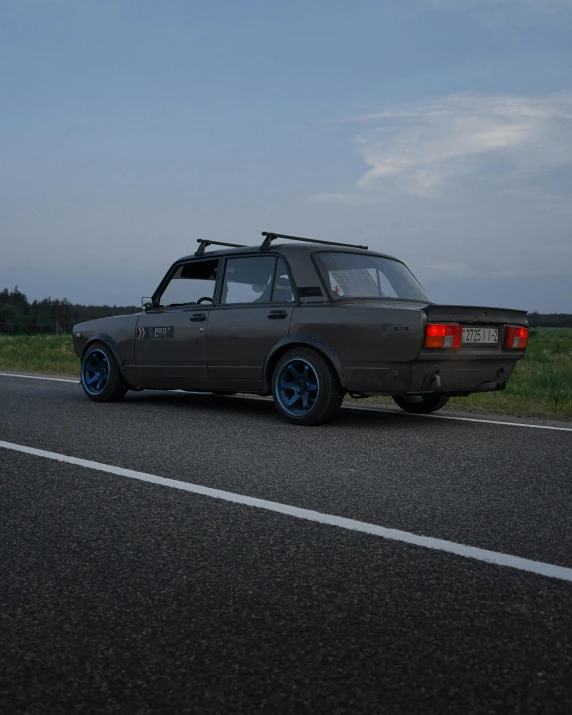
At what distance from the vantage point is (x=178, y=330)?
359 inches

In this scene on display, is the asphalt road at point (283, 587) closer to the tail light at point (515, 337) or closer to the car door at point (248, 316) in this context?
the tail light at point (515, 337)

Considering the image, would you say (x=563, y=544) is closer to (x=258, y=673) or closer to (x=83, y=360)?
(x=258, y=673)

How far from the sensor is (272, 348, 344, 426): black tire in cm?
759

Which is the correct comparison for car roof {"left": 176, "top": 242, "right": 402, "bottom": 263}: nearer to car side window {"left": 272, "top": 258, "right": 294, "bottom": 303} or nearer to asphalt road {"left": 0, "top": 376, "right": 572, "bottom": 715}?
car side window {"left": 272, "top": 258, "right": 294, "bottom": 303}

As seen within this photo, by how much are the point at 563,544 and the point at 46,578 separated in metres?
2.19

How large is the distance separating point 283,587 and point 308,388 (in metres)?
4.59

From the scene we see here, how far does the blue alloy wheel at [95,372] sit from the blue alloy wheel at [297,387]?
2717 millimetres

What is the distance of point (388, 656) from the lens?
2.58m

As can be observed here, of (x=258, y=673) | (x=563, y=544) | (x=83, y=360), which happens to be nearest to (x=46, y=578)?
(x=258, y=673)

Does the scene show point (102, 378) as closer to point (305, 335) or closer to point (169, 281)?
point (169, 281)

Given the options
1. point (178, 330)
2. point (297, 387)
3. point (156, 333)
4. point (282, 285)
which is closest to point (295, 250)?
point (282, 285)

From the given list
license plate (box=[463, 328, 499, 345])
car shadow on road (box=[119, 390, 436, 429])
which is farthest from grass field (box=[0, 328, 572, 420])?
license plate (box=[463, 328, 499, 345])

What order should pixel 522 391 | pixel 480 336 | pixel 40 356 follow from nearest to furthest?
1. pixel 480 336
2. pixel 522 391
3. pixel 40 356

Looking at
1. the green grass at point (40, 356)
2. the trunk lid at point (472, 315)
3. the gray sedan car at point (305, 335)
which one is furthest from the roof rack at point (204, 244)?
the green grass at point (40, 356)
